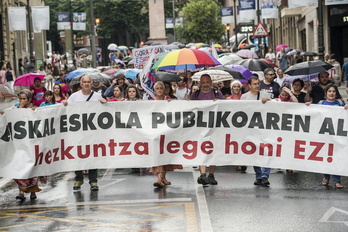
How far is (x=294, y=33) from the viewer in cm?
5759

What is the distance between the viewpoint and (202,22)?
87.9 m

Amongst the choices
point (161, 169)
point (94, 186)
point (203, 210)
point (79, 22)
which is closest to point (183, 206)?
point (203, 210)

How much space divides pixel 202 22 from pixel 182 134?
249 ft

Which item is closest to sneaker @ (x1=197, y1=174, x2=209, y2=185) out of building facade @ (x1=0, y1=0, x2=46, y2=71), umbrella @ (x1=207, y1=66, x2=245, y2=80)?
umbrella @ (x1=207, y1=66, x2=245, y2=80)

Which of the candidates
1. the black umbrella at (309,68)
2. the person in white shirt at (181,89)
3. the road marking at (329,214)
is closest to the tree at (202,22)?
the person in white shirt at (181,89)

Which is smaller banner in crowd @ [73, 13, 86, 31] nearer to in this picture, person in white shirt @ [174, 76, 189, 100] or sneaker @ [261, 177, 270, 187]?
person in white shirt @ [174, 76, 189, 100]

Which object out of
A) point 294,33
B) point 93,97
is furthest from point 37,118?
point 294,33

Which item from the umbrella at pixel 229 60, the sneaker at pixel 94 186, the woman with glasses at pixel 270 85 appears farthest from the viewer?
the umbrella at pixel 229 60

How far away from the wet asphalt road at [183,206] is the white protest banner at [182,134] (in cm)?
45

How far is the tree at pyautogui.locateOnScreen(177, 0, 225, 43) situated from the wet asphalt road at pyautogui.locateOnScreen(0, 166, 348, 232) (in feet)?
242

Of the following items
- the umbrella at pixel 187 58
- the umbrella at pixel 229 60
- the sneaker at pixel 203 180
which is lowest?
the sneaker at pixel 203 180

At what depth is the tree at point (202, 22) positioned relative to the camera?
287 feet

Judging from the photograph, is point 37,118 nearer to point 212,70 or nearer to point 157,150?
point 157,150

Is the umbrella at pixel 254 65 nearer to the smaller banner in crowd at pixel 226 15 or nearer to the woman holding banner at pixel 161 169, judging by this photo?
the woman holding banner at pixel 161 169
